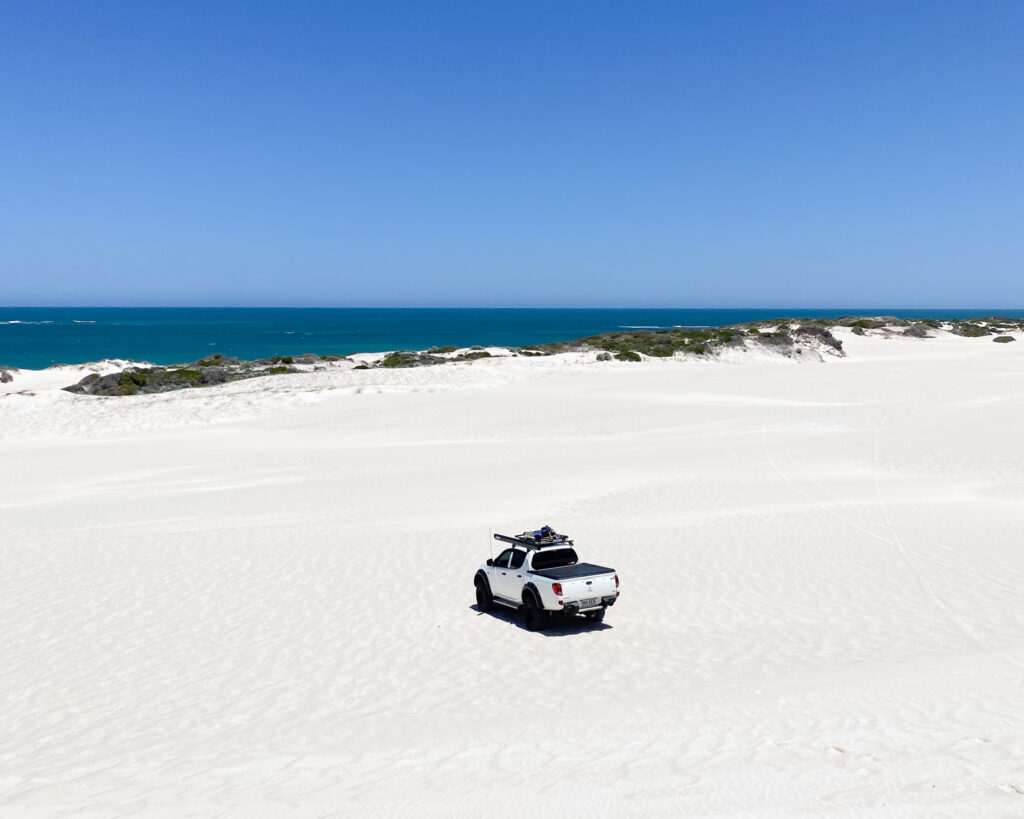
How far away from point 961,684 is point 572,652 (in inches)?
160

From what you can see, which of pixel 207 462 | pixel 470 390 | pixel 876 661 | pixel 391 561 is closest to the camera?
pixel 876 661

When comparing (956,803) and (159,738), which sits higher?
(956,803)

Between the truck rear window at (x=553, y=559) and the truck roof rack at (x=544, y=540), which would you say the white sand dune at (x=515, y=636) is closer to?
the truck rear window at (x=553, y=559)

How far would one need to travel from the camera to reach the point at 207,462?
27438mm

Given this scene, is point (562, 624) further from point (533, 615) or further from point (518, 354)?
point (518, 354)

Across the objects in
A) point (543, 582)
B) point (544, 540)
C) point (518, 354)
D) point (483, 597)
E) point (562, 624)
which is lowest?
point (562, 624)

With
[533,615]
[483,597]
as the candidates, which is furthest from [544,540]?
[483,597]

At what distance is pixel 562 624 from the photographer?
11.5 meters

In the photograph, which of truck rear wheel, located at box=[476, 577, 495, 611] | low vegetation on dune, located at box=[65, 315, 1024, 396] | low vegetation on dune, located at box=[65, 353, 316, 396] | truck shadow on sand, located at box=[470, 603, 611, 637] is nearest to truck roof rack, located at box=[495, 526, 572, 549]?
truck rear wheel, located at box=[476, 577, 495, 611]

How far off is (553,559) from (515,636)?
1199 millimetres

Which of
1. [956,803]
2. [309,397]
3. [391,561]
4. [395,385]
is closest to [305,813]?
[956,803]

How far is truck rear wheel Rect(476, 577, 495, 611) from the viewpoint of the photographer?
12.1 meters

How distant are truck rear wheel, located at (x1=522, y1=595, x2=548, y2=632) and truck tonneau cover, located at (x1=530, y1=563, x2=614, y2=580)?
1.16ft

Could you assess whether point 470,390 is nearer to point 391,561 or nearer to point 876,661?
point 391,561
